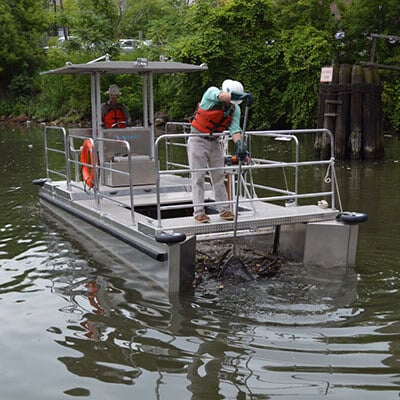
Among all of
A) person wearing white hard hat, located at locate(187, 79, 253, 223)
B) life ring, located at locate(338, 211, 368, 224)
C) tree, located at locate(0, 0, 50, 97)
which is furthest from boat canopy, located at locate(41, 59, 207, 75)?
tree, located at locate(0, 0, 50, 97)

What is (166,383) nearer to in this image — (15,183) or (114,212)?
(114,212)

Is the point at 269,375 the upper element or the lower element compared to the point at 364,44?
lower

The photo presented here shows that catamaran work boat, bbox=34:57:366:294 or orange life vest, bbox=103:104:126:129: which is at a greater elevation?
orange life vest, bbox=103:104:126:129

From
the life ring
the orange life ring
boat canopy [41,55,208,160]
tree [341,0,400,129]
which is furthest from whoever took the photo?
tree [341,0,400,129]

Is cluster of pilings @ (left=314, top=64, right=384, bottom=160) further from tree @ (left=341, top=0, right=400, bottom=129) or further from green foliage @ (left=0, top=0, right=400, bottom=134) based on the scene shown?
green foliage @ (left=0, top=0, right=400, bottom=134)

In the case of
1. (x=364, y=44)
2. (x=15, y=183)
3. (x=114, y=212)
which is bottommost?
(x=15, y=183)

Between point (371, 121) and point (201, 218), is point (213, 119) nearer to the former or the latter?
point (201, 218)

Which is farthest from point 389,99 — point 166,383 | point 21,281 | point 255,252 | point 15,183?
point 166,383

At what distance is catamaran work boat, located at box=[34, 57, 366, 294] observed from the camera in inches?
301

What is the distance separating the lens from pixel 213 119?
8180 mm

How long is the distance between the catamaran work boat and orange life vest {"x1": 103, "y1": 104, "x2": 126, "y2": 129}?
20cm

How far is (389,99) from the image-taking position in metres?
27.4

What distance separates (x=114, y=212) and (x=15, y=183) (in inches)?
302

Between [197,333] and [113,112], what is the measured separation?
6126 mm
